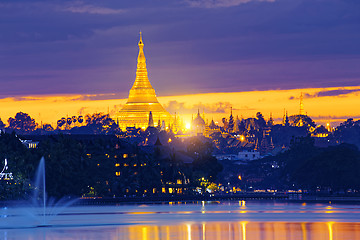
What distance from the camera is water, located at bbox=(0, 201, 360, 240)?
125m

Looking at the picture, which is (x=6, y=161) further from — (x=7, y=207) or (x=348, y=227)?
(x=348, y=227)

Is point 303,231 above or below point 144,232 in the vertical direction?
below

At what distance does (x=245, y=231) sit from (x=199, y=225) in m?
12.1

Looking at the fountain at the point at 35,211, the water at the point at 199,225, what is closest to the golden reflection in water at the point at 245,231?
the water at the point at 199,225

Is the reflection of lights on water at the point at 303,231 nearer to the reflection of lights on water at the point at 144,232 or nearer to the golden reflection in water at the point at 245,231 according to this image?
the golden reflection in water at the point at 245,231

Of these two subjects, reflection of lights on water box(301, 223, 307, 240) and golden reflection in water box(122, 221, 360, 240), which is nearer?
reflection of lights on water box(301, 223, 307, 240)

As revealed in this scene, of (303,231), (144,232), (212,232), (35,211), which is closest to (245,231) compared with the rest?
(212,232)

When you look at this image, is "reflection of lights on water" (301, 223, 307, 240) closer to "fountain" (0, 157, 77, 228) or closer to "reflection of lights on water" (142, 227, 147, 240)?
"reflection of lights on water" (142, 227, 147, 240)

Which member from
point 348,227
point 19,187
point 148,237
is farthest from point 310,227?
point 19,187

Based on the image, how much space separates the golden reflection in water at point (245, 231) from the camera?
123050 millimetres

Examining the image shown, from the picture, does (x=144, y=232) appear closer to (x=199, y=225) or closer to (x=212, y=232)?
(x=212, y=232)

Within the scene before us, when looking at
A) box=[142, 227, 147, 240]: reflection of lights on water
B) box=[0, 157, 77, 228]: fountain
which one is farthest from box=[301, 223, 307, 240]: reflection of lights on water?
box=[0, 157, 77, 228]: fountain

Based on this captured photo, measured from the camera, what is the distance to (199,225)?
468 feet

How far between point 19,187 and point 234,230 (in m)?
68.9
